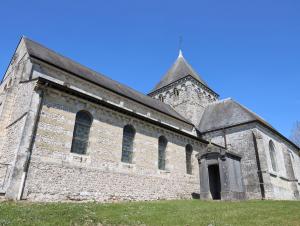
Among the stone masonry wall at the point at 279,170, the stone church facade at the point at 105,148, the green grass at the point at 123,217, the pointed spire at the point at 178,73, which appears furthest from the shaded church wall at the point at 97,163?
the pointed spire at the point at 178,73

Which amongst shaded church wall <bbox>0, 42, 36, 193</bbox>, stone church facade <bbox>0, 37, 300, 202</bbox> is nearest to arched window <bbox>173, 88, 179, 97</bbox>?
stone church facade <bbox>0, 37, 300, 202</bbox>

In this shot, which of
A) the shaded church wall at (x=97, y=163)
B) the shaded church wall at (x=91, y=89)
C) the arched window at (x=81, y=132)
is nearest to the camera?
the shaded church wall at (x=97, y=163)

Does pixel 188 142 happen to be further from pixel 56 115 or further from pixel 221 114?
pixel 56 115

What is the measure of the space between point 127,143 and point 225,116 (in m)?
12.0

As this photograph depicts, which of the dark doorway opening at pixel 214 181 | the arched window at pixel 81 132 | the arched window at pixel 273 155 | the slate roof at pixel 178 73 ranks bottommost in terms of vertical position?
the dark doorway opening at pixel 214 181

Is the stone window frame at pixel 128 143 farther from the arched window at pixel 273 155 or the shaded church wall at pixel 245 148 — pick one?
the arched window at pixel 273 155

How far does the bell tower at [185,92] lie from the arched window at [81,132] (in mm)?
14445

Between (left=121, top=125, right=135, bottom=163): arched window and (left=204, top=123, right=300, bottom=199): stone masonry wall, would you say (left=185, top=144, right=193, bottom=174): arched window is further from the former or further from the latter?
(left=121, top=125, right=135, bottom=163): arched window

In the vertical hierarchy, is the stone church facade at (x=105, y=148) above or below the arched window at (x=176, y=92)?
below

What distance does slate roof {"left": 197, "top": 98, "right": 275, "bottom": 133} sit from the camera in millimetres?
20061

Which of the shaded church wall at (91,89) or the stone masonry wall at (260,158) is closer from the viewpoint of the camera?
the shaded church wall at (91,89)

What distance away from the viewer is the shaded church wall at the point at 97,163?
30.6 ft

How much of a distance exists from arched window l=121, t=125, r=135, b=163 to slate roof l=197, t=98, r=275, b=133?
10233 millimetres

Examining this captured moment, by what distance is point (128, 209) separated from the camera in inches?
326
